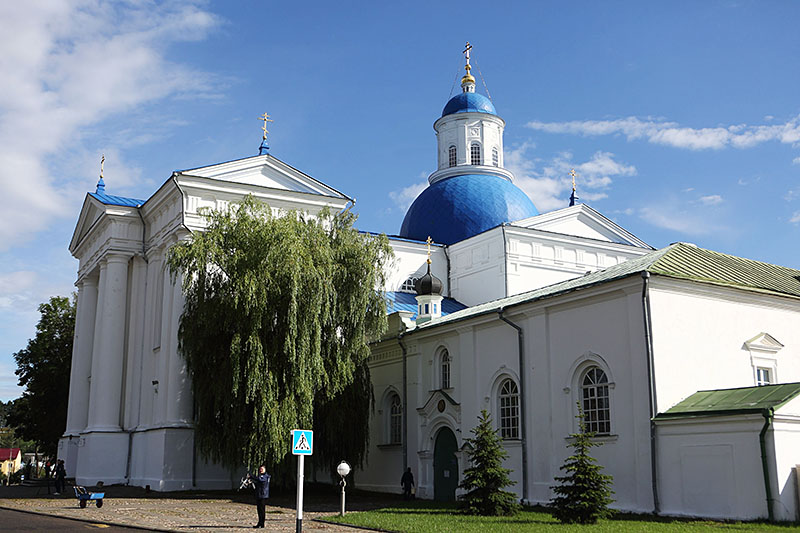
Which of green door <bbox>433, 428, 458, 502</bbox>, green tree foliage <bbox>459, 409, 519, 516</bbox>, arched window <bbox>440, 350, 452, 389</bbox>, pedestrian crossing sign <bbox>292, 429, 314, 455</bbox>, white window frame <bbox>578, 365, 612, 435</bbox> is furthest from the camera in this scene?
arched window <bbox>440, 350, 452, 389</bbox>

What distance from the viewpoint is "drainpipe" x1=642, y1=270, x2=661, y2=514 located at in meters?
17.0

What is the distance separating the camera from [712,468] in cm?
1598

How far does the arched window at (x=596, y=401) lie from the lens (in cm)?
1889

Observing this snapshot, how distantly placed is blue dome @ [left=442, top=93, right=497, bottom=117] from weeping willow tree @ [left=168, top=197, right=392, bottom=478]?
19391mm

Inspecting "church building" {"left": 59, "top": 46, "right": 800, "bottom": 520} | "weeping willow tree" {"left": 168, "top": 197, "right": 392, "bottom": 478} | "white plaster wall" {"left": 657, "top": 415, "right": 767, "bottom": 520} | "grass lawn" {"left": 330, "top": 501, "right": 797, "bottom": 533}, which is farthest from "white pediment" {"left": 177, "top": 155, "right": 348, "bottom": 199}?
"white plaster wall" {"left": 657, "top": 415, "right": 767, "bottom": 520}

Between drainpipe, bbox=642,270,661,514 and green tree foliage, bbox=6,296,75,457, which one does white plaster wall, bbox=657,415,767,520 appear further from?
green tree foliage, bbox=6,296,75,457

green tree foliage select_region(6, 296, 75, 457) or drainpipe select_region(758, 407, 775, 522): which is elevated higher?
green tree foliage select_region(6, 296, 75, 457)

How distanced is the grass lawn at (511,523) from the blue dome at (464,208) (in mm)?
19439

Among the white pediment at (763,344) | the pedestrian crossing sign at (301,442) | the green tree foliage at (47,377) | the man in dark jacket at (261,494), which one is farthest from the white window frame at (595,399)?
the green tree foliage at (47,377)

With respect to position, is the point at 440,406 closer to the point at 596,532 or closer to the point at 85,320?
the point at 596,532

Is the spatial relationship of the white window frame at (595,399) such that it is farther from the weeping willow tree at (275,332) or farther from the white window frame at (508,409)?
the weeping willow tree at (275,332)

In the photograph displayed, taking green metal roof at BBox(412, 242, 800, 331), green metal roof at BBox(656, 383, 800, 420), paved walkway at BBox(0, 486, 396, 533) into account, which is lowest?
paved walkway at BBox(0, 486, 396, 533)

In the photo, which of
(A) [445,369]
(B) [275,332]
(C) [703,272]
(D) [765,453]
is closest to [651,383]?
(D) [765,453]

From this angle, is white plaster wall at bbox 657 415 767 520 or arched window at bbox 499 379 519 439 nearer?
white plaster wall at bbox 657 415 767 520
